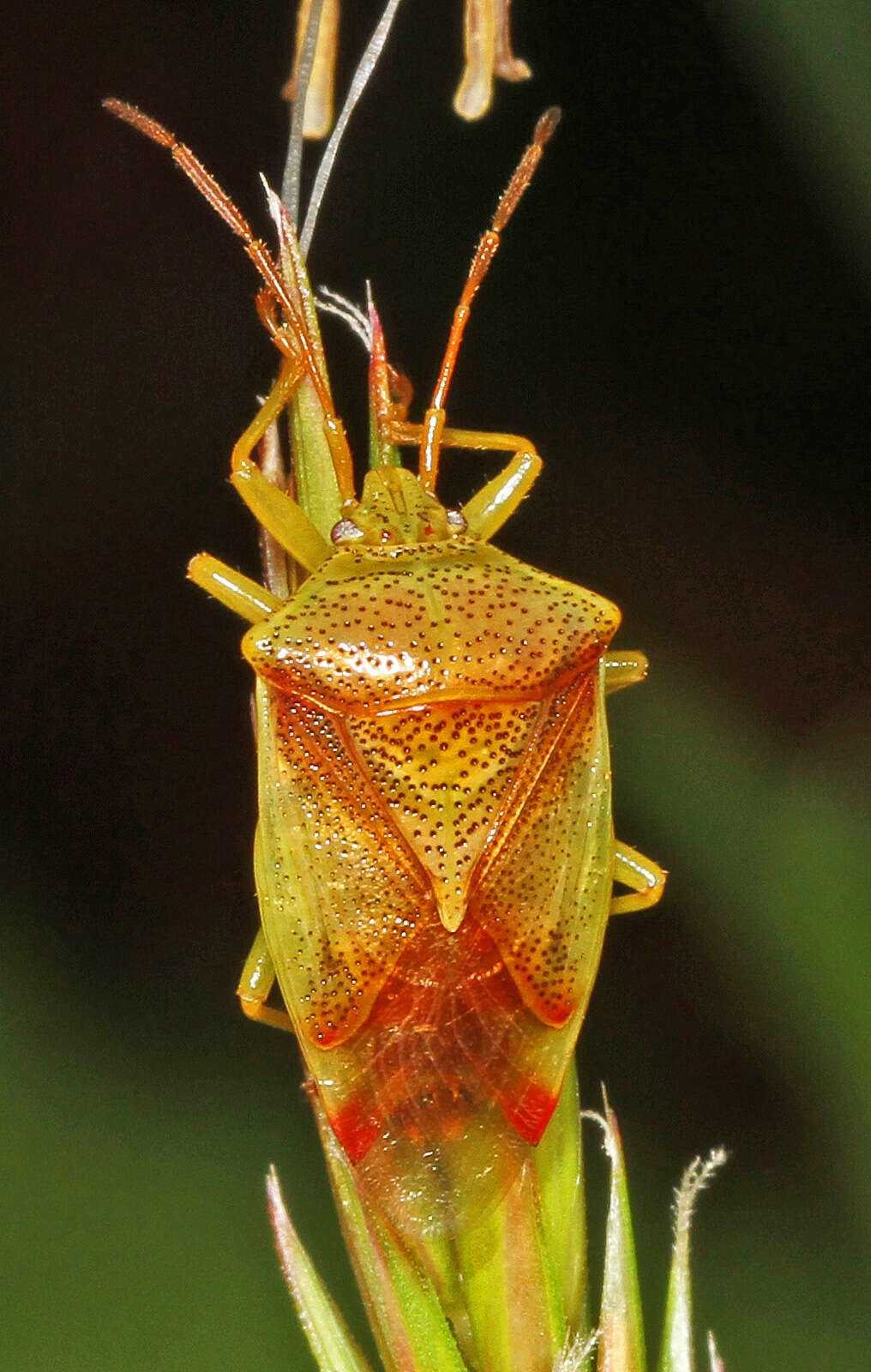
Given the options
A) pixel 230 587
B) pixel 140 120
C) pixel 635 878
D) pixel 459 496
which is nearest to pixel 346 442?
pixel 230 587

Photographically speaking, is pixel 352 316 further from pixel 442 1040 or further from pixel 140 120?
pixel 442 1040

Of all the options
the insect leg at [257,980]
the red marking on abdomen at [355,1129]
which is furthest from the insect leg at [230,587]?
the red marking on abdomen at [355,1129]

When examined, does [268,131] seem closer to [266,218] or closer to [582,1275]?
[266,218]

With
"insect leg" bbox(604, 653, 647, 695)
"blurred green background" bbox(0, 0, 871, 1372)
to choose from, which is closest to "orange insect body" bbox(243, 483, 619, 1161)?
"insect leg" bbox(604, 653, 647, 695)

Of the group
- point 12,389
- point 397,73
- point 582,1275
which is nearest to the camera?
point 582,1275

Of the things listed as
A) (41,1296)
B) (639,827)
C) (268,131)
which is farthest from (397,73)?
(41,1296)

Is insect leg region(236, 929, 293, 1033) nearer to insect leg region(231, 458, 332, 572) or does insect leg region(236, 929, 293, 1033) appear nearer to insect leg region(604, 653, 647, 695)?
insect leg region(231, 458, 332, 572)
